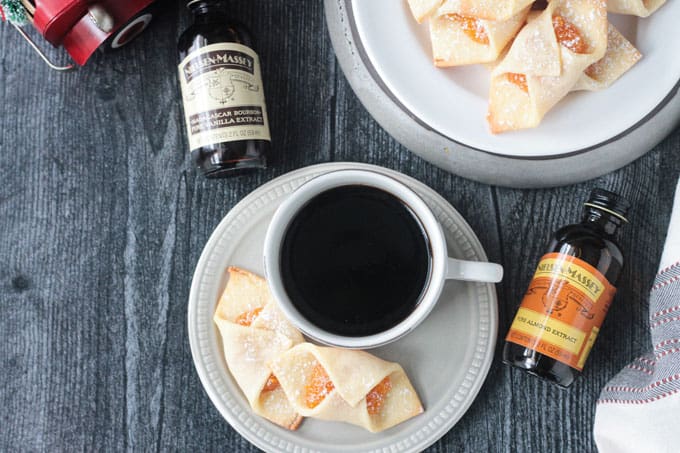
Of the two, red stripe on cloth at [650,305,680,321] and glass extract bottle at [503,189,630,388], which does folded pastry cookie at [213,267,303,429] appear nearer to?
glass extract bottle at [503,189,630,388]

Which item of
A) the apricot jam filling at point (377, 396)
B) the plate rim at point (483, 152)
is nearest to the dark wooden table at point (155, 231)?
the plate rim at point (483, 152)

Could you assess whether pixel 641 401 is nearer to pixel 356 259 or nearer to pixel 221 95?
pixel 356 259

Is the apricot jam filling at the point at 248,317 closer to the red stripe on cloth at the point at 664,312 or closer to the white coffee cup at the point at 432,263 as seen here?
the white coffee cup at the point at 432,263

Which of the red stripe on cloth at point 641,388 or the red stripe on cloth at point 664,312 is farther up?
the red stripe on cloth at point 664,312

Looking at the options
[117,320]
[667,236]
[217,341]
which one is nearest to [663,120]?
[667,236]

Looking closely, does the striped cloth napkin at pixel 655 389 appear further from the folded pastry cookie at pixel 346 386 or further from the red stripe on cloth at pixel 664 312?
the folded pastry cookie at pixel 346 386

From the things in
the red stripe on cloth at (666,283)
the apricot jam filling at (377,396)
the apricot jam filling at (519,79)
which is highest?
the apricot jam filling at (519,79)

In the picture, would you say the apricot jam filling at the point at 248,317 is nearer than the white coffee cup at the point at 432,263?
No
